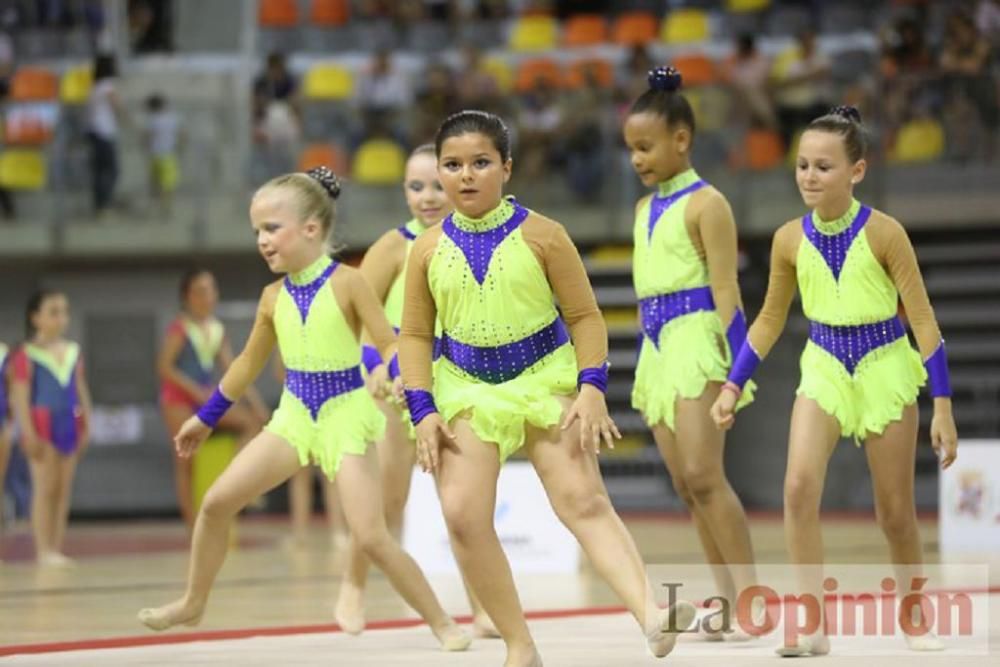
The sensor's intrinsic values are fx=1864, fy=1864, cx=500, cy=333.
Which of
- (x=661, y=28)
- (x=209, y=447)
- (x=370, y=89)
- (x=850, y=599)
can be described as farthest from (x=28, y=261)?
(x=850, y=599)

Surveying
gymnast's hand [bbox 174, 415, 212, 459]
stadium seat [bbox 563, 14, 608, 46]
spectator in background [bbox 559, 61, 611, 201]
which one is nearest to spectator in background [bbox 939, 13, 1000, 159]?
spectator in background [bbox 559, 61, 611, 201]

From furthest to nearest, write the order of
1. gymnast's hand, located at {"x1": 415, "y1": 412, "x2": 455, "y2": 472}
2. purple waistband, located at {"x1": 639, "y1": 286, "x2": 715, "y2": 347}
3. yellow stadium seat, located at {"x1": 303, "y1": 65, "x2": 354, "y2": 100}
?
1. yellow stadium seat, located at {"x1": 303, "y1": 65, "x2": 354, "y2": 100}
2. purple waistband, located at {"x1": 639, "y1": 286, "x2": 715, "y2": 347}
3. gymnast's hand, located at {"x1": 415, "y1": 412, "x2": 455, "y2": 472}

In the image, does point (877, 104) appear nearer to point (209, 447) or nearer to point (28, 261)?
point (209, 447)

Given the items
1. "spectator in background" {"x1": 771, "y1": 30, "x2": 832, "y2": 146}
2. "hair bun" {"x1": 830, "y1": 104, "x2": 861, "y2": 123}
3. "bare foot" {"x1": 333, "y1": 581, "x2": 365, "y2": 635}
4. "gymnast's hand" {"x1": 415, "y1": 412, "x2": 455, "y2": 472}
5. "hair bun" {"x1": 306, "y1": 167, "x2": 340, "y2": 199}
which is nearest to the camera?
"gymnast's hand" {"x1": 415, "y1": 412, "x2": 455, "y2": 472}

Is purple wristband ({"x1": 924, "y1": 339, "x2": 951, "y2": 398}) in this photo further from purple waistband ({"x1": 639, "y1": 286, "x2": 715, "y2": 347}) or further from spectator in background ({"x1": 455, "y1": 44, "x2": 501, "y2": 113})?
spectator in background ({"x1": 455, "y1": 44, "x2": 501, "y2": 113})

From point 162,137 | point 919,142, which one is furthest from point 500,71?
point 919,142

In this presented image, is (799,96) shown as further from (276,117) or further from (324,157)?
(276,117)

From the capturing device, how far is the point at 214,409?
6.16 m

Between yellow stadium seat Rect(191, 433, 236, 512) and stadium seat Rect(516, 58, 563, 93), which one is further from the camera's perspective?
stadium seat Rect(516, 58, 563, 93)

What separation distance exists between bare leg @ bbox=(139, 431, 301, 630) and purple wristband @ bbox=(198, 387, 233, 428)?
6.0 inches

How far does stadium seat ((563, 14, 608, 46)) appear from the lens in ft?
55.4

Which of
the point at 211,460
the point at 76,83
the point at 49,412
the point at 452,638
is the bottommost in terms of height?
the point at 211,460

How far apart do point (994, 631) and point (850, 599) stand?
2.99ft

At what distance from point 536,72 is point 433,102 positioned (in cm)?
138
